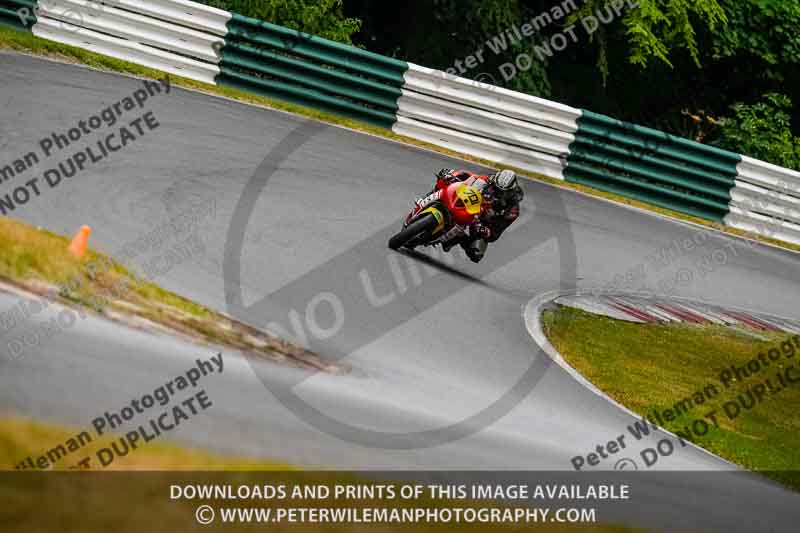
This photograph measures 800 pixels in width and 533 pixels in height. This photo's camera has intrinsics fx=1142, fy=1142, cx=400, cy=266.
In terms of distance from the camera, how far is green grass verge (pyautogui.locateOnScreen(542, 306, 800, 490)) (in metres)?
9.48

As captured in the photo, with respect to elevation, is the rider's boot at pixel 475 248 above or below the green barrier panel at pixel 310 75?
below

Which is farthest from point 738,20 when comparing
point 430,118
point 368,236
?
point 368,236

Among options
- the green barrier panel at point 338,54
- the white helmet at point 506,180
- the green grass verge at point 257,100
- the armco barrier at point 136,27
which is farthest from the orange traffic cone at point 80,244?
the green barrier panel at point 338,54

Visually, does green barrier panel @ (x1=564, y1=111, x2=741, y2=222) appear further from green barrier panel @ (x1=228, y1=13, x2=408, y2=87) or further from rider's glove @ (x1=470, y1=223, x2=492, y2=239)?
rider's glove @ (x1=470, y1=223, x2=492, y2=239)

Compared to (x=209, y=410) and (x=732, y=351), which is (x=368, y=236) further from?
(x=209, y=410)

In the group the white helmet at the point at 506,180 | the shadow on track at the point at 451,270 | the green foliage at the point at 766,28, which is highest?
the green foliage at the point at 766,28

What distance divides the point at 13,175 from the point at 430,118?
7.82 m

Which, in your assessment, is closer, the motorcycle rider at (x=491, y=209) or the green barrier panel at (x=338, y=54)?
the motorcycle rider at (x=491, y=209)

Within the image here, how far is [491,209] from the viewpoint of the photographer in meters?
11.6

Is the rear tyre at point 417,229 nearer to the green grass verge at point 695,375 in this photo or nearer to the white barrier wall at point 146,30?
the green grass verge at point 695,375

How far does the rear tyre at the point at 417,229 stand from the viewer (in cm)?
1142

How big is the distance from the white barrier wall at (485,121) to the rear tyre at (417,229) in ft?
18.4

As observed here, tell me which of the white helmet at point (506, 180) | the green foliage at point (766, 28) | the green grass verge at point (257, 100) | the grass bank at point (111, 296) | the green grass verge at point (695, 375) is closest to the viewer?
the grass bank at point (111, 296)

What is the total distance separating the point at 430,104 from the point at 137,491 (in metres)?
12.3
